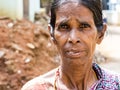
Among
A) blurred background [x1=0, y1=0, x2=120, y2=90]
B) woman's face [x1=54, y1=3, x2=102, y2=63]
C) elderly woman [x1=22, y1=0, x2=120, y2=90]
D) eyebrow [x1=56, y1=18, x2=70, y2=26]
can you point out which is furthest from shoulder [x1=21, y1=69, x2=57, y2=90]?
blurred background [x1=0, y1=0, x2=120, y2=90]

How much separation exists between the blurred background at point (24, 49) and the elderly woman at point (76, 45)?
72.3 inches

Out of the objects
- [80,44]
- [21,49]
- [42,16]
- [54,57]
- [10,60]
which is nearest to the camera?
[80,44]

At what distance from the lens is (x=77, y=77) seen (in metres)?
1.44

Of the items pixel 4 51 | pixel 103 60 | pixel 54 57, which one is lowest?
pixel 103 60

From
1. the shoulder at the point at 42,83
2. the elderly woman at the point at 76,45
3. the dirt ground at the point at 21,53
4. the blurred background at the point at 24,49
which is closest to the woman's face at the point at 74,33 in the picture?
the elderly woman at the point at 76,45

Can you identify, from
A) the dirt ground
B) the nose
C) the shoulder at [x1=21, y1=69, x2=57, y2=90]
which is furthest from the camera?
the dirt ground

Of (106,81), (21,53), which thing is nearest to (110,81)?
(106,81)

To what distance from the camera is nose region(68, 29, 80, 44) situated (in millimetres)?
1298

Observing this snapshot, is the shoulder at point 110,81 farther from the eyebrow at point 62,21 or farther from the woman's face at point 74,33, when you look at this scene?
the eyebrow at point 62,21

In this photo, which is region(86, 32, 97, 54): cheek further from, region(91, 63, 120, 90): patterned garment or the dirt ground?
the dirt ground

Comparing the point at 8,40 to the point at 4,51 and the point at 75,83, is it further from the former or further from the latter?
the point at 75,83

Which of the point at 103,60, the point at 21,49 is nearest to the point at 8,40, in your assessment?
the point at 21,49

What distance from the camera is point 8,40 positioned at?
5395 millimetres

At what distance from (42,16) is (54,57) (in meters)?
2.65
